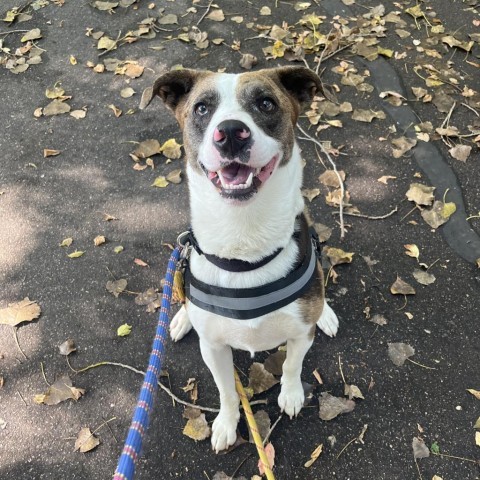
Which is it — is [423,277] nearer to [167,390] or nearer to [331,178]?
[331,178]

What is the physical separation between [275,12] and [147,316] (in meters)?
4.44

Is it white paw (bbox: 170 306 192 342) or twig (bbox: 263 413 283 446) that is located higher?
white paw (bbox: 170 306 192 342)

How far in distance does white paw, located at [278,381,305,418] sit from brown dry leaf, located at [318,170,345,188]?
190cm

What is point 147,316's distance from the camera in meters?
3.33

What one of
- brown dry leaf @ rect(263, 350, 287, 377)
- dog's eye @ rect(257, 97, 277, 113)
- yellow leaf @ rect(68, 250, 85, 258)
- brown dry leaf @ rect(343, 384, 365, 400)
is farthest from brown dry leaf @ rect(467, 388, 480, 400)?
yellow leaf @ rect(68, 250, 85, 258)

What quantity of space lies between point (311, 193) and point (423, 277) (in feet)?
3.81

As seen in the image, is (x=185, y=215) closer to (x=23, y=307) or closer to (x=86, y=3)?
(x=23, y=307)

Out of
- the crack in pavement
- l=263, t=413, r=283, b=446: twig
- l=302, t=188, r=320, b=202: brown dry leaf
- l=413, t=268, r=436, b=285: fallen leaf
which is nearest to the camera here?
l=263, t=413, r=283, b=446: twig

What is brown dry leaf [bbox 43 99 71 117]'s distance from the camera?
4.86 metres

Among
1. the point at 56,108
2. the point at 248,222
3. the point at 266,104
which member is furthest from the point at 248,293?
the point at 56,108

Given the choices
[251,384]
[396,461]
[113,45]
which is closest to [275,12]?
[113,45]

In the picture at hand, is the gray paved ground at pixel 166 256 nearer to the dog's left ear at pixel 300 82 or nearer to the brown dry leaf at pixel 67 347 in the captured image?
the brown dry leaf at pixel 67 347

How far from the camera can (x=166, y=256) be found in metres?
3.66

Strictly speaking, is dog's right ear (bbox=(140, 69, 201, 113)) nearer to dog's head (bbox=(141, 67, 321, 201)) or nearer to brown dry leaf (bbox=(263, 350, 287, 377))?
dog's head (bbox=(141, 67, 321, 201))
